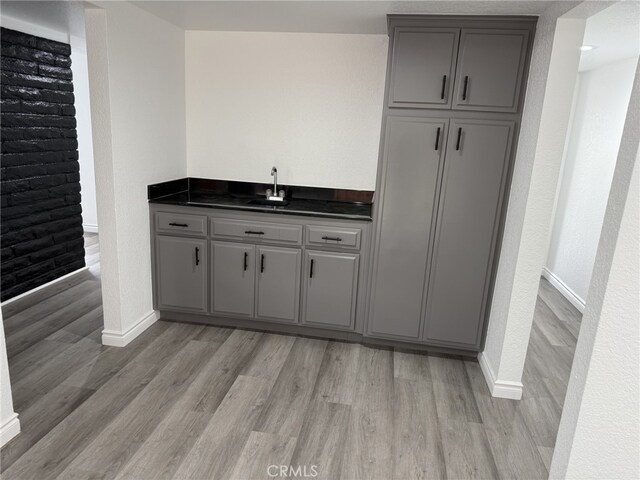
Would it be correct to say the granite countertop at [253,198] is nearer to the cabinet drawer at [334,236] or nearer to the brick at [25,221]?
the cabinet drawer at [334,236]

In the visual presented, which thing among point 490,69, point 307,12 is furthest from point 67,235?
point 490,69

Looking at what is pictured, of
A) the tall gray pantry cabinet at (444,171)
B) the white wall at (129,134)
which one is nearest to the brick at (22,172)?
the white wall at (129,134)

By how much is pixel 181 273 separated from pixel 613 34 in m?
3.22

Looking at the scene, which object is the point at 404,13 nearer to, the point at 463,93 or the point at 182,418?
the point at 463,93

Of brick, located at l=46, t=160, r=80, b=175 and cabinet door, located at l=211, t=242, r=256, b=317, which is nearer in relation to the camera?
cabinet door, located at l=211, t=242, r=256, b=317

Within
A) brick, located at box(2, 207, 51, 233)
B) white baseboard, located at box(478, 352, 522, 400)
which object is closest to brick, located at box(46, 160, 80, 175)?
brick, located at box(2, 207, 51, 233)

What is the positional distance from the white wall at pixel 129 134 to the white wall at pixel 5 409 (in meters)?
0.91

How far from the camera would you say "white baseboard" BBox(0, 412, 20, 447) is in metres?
2.09

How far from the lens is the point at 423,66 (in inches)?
107

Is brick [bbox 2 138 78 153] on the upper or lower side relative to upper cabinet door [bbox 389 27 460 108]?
lower

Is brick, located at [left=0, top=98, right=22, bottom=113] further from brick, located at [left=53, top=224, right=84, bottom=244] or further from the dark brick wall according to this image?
brick, located at [left=53, top=224, right=84, bottom=244]

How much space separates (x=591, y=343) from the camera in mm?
1492

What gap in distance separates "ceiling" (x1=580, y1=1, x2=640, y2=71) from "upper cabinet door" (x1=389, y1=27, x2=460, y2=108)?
74 centimetres

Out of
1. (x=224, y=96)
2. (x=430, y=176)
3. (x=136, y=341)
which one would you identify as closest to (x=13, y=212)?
(x=136, y=341)
